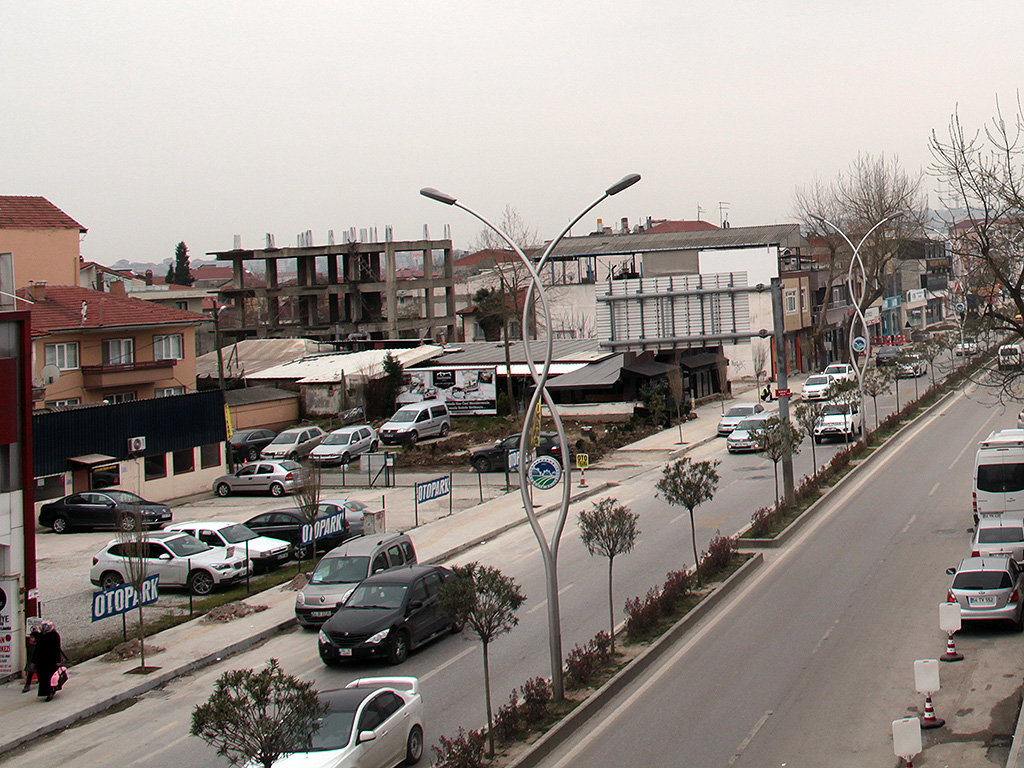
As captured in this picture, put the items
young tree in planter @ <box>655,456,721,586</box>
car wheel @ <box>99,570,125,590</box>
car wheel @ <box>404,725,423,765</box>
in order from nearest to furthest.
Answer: car wheel @ <box>404,725,423,765</box> → young tree in planter @ <box>655,456,721,586</box> → car wheel @ <box>99,570,125,590</box>

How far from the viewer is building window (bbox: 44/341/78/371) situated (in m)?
44.5

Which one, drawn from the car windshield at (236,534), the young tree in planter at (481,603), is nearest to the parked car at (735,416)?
the car windshield at (236,534)

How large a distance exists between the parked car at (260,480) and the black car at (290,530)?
1087 centimetres

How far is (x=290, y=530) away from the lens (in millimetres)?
29297

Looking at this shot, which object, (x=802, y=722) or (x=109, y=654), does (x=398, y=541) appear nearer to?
(x=109, y=654)

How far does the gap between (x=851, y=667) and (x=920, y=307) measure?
4509 inches

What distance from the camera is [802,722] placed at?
1423 centimetres

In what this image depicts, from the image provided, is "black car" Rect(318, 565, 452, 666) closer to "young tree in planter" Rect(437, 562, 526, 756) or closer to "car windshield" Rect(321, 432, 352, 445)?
"young tree in planter" Rect(437, 562, 526, 756)

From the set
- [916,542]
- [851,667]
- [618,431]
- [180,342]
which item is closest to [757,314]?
[618,431]

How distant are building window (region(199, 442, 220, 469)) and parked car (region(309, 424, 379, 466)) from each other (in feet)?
13.6

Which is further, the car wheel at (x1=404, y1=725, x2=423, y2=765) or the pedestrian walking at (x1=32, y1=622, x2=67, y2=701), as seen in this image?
the pedestrian walking at (x1=32, y1=622, x2=67, y2=701)

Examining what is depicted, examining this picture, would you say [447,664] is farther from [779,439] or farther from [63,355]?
[63,355]

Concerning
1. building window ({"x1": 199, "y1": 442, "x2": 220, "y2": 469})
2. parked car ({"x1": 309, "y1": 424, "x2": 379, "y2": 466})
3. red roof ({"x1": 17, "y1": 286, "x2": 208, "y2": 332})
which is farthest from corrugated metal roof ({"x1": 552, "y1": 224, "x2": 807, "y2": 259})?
building window ({"x1": 199, "y1": 442, "x2": 220, "y2": 469})

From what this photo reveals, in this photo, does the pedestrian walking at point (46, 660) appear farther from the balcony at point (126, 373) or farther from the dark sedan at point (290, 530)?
the balcony at point (126, 373)
